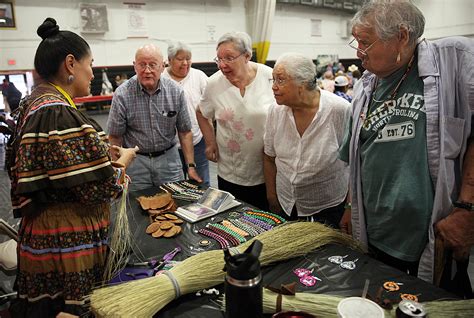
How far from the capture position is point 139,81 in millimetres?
2686

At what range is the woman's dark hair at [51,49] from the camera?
1507 millimetres

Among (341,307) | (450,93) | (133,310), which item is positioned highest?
(450,93)

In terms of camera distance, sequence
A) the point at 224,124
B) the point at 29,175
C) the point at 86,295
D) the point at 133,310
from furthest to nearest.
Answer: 1. the point at 224,124
2. the point at 86,295
3. the point at 29,175
4. the point at 133,310

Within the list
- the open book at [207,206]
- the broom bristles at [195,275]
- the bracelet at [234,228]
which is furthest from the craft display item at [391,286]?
the open book at [207,206]

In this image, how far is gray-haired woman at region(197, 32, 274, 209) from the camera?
246 centimetres

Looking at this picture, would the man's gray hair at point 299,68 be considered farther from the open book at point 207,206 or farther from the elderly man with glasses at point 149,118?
the elderly man with glasses at point 149,118

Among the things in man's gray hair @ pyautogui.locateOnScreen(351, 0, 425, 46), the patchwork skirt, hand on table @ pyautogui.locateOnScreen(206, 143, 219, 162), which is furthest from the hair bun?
hand on table @ pyautogui.locateOnScreen(206, 143, 219, 162)

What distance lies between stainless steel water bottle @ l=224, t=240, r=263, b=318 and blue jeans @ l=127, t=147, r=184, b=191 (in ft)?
6.27

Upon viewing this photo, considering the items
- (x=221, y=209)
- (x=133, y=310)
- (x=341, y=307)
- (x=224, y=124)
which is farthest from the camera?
(x=224, y=124)

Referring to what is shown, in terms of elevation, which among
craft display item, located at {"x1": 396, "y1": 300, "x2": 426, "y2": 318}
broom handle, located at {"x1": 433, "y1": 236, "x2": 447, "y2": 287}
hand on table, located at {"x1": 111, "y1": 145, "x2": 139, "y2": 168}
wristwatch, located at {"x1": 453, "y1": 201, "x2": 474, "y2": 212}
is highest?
hand on table, located at {"x1": 111, "y1": 145, "x2": 139, "y2": 168}

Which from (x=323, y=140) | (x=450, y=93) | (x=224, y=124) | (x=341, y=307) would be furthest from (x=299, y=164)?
(x=341, y=307)

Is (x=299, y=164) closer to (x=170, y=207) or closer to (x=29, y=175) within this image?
(x=170, y=207)

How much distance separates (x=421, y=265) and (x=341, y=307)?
82 centimetres

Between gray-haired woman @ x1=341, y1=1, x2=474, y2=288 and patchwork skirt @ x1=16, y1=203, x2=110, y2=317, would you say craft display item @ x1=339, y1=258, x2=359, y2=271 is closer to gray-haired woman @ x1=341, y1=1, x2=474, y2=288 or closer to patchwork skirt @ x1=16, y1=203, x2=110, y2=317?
gray-haired woman @ x1=341, y1=1, x2=474, y2=288
